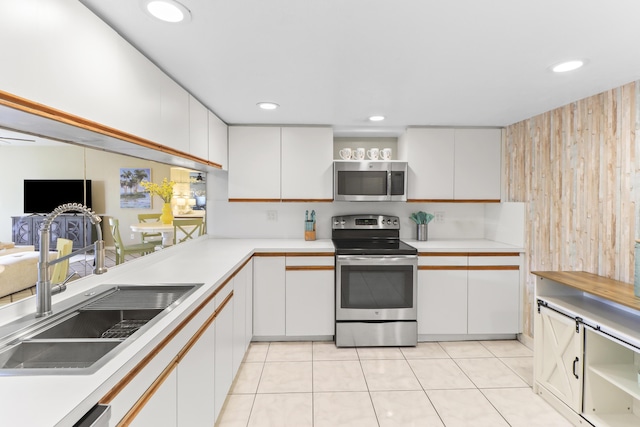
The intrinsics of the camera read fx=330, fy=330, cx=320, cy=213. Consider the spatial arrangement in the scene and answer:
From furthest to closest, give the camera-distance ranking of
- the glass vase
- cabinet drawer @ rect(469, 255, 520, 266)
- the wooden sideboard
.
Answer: cabinet drawer @ rect(469, 255, 520, 266) → the glass vase → the wooden sideboard

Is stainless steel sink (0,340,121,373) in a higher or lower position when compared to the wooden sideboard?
lower

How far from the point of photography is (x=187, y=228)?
119 inches

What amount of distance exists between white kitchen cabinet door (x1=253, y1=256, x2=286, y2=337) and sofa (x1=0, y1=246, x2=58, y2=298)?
5.69 ft

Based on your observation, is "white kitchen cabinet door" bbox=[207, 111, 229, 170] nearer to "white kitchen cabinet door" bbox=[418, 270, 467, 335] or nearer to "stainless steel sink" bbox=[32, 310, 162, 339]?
"stainless steel sink" bbox=[32, 310, 162, 339]

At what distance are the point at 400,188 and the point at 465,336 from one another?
154cm

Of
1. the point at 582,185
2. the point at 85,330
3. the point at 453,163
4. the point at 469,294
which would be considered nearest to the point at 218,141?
the point at 85,330

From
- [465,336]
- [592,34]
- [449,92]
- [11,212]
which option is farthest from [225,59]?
[465,336]

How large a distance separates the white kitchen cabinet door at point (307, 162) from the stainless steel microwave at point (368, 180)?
11 centimetres

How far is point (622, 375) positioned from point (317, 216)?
8.54 ft

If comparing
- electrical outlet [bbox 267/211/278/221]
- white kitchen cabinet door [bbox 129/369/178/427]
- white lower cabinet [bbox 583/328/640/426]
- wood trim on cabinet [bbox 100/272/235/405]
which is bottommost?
white lower cabinet [bbox 583/328/640/426]

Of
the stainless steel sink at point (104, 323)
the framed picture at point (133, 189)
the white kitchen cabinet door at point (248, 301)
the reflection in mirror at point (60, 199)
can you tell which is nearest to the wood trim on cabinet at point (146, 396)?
the stainless steel sink at point (104, 323)

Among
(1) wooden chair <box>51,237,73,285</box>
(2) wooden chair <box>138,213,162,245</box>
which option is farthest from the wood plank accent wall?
(1) wooden chair <box>51,237,73,285</box>

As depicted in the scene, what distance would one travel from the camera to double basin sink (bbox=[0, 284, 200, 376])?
104 cm

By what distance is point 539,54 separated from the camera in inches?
66.9
